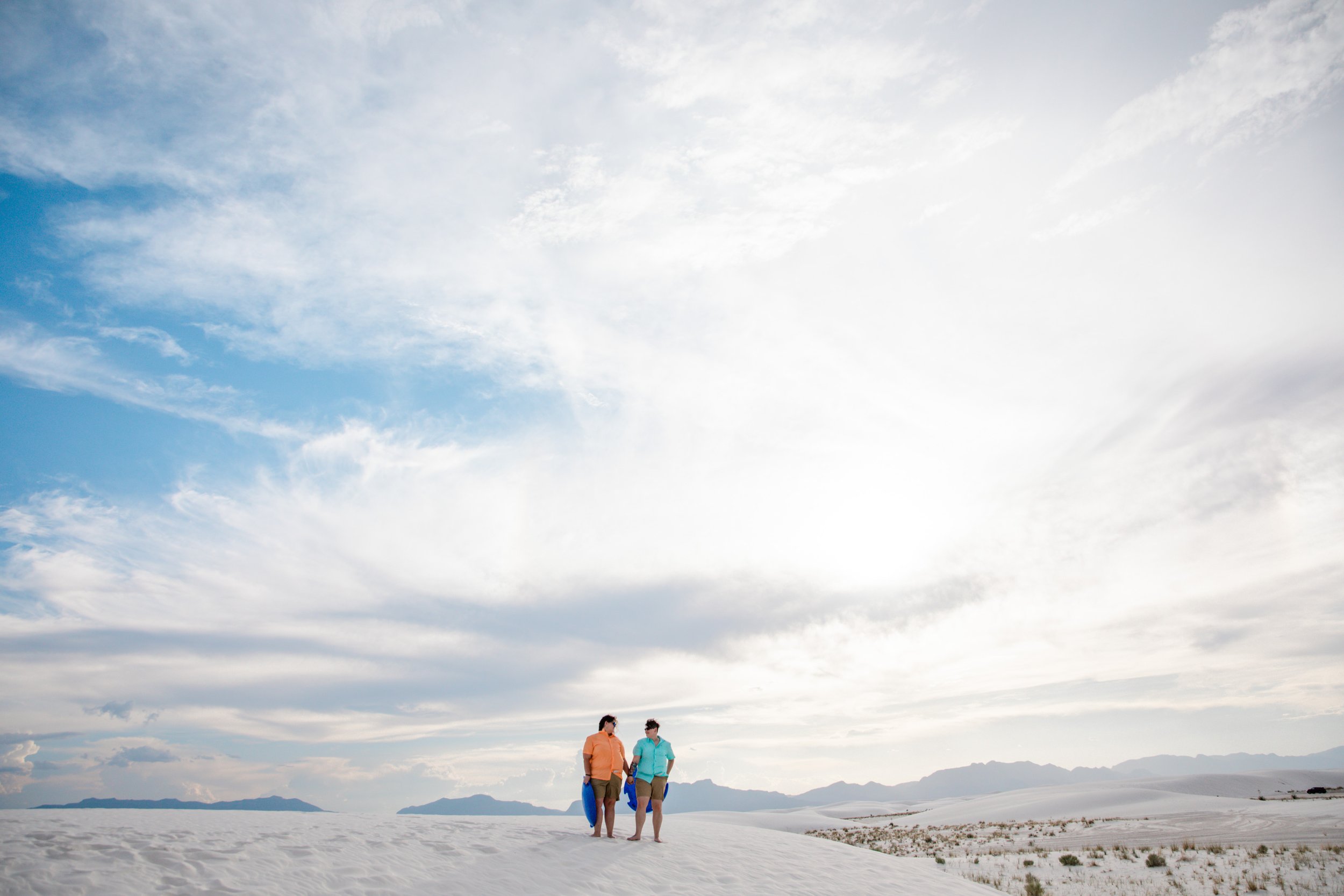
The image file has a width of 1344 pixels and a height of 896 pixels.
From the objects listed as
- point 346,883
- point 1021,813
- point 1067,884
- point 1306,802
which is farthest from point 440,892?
point 1021,813

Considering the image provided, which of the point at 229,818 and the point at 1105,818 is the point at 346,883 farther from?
the point at 1105,818

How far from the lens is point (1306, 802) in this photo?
110 feet

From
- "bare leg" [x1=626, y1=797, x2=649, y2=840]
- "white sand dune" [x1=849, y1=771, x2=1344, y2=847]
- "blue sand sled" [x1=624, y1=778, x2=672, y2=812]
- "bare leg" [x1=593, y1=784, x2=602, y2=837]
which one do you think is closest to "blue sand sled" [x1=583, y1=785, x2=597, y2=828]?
"bare leg" [x1=593, y1=784, x2=602, y2=837]

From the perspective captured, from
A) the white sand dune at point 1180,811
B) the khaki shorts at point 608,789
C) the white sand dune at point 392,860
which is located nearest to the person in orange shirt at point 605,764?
the khaki shorts at point 608,789

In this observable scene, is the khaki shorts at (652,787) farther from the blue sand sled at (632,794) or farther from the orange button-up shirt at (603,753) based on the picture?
the orange button-up shirt at (603,753)

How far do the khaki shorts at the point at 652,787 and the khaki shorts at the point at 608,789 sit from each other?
403 mm

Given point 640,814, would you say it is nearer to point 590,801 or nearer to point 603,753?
point 590,801

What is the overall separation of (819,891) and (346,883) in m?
7.78

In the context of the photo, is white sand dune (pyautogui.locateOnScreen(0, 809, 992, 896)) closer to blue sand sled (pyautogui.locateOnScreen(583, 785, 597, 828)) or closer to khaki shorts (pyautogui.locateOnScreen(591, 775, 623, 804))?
blue sand sled (pyautogui.locateOnScreen(583, 785, 597, 828))

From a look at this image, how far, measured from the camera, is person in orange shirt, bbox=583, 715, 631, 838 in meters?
12.9

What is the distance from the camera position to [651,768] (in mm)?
13164

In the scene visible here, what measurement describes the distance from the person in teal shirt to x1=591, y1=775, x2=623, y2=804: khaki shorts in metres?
0.39

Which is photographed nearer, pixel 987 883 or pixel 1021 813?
pixel 987 883

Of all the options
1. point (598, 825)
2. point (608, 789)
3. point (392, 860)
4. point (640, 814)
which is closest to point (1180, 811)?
point (640, 814)
